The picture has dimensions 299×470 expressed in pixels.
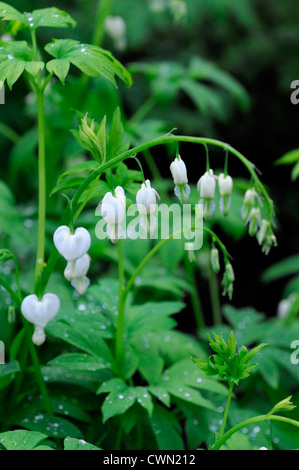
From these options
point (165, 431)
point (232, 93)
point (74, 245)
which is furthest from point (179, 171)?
point (232, 93)

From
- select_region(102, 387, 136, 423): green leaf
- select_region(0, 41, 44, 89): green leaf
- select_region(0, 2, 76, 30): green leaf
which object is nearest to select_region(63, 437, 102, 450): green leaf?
select_region(102, 387, 136, 423): green leaf

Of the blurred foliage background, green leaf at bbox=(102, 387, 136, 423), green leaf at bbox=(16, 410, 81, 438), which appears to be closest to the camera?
green leaf at bbox=(102, 387, 136, 423)

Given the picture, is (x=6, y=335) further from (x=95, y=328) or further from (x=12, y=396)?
(x=95, y=328)

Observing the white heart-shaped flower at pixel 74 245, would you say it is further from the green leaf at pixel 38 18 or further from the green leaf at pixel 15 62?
the green leaf at pixel 38 18

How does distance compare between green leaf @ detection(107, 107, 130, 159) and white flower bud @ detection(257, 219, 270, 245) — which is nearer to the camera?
white flower bud @ detection(257, 219, 270, 245)

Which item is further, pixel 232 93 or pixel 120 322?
pixel 232 93

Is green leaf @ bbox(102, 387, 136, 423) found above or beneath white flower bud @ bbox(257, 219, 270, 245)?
beneath

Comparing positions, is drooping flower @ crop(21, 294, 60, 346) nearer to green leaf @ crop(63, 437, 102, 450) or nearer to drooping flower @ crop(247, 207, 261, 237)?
green leaf @ crop(63, 437, 102, 450)

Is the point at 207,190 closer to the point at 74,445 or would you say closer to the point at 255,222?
the point at 255,222
